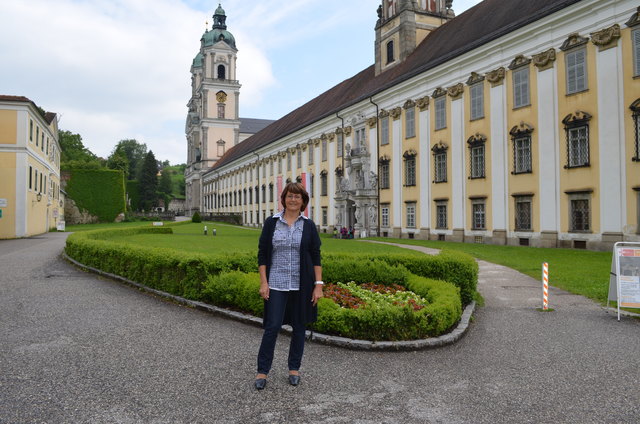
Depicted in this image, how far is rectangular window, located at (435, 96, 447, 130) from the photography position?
31141mm

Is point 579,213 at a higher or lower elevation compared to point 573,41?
lower

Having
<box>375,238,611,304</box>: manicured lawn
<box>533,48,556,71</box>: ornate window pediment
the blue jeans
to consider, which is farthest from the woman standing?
<box>533,48,556,71</box>: ornate window pediment

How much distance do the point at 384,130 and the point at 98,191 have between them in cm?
4442

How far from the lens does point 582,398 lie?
16.2 ft

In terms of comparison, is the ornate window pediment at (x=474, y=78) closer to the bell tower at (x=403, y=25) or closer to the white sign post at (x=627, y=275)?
the bell tower at (x=403, y=25)

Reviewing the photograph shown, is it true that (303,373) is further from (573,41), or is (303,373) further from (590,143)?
(573,41)

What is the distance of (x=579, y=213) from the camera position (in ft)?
75.0

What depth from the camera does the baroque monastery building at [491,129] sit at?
70.5 ft

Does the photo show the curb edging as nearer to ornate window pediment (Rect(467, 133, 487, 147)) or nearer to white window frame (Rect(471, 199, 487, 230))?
white window frame (Rect(471, 199, 487, 230))

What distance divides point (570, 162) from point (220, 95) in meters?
85.1

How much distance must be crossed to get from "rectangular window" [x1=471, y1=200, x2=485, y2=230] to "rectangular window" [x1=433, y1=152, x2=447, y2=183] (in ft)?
10.4

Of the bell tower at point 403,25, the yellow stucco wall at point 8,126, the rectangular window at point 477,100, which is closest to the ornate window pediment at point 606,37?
the rectangular window at point 477,100

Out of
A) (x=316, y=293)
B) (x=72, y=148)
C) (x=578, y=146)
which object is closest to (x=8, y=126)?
(x=316, y=293)

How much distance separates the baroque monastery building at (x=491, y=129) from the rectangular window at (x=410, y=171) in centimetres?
9
